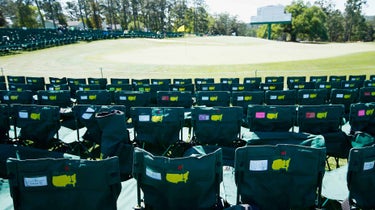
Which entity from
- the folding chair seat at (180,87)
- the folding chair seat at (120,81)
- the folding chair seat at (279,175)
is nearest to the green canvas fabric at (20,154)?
the folding chair seat at (279,175)

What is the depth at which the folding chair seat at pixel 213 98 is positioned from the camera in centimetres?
668

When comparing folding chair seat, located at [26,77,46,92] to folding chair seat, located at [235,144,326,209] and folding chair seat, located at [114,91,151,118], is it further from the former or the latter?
folding chair seat, located at [235,144,326,209]

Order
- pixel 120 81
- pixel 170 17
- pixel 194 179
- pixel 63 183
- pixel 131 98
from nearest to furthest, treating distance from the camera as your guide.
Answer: pixel 63 183
pixel 194 179
pixel 131 98
pixel 120 81
pixel 170 17

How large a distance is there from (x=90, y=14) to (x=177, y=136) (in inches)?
3251

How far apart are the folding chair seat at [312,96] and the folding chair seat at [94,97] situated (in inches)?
188

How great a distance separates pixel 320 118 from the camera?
503 cm

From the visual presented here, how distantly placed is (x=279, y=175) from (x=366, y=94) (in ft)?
18.3

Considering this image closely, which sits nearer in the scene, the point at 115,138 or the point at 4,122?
the point at 115,138

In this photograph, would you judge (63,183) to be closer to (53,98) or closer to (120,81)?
(53,98)

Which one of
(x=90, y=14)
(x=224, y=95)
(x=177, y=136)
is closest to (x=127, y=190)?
(x=177, y=136)

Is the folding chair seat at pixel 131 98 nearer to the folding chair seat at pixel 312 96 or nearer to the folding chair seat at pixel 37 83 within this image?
the folding chair seat at pixel 312 96

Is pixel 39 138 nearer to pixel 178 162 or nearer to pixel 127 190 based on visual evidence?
pixel 127 190

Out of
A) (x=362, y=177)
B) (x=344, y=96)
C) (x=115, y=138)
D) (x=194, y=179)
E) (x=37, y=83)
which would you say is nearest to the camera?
(x=194, y=179)

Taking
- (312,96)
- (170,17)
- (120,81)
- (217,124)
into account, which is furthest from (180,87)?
(170,17)
